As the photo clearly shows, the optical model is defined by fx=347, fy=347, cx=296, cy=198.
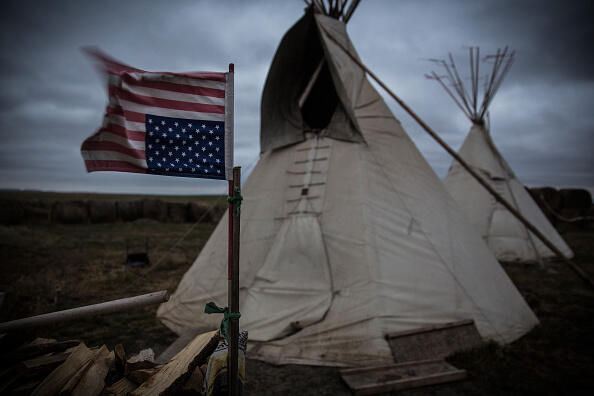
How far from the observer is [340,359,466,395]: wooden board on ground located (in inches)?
131

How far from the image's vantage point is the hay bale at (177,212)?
21.5 m

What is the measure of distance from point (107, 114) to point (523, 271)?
968 cm

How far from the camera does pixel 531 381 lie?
354 centimetres

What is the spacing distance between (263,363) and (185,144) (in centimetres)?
290

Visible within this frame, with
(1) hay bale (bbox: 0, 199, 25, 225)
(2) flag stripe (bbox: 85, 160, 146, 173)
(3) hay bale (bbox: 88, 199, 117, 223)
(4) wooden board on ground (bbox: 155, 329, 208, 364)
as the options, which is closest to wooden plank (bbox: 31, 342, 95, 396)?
(2) flag stripe (bbox: 85, 160, 146, 173)

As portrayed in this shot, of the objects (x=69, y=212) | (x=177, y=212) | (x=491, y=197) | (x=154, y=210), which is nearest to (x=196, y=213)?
(x=177, y=212)

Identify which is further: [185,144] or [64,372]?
[185,144]

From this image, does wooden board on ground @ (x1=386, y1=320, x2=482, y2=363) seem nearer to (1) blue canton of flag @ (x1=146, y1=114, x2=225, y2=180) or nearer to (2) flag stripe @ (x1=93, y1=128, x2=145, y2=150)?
(1) blue canton of flag @ (x1=146, y1=114, x2=225, y2=180)

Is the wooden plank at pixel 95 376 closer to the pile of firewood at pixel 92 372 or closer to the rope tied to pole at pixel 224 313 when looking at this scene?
the pile of firewood at pixel 92 372

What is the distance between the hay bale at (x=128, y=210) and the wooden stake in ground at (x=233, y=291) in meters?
20.7

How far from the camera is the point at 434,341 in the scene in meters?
3.98

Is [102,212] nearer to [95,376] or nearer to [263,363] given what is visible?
[263,363]

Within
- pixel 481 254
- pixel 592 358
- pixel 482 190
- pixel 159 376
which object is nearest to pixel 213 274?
pixel 159 376

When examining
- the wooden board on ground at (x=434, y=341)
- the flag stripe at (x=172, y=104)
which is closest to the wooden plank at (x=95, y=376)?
the flag stripe at (x=172, y=104)
